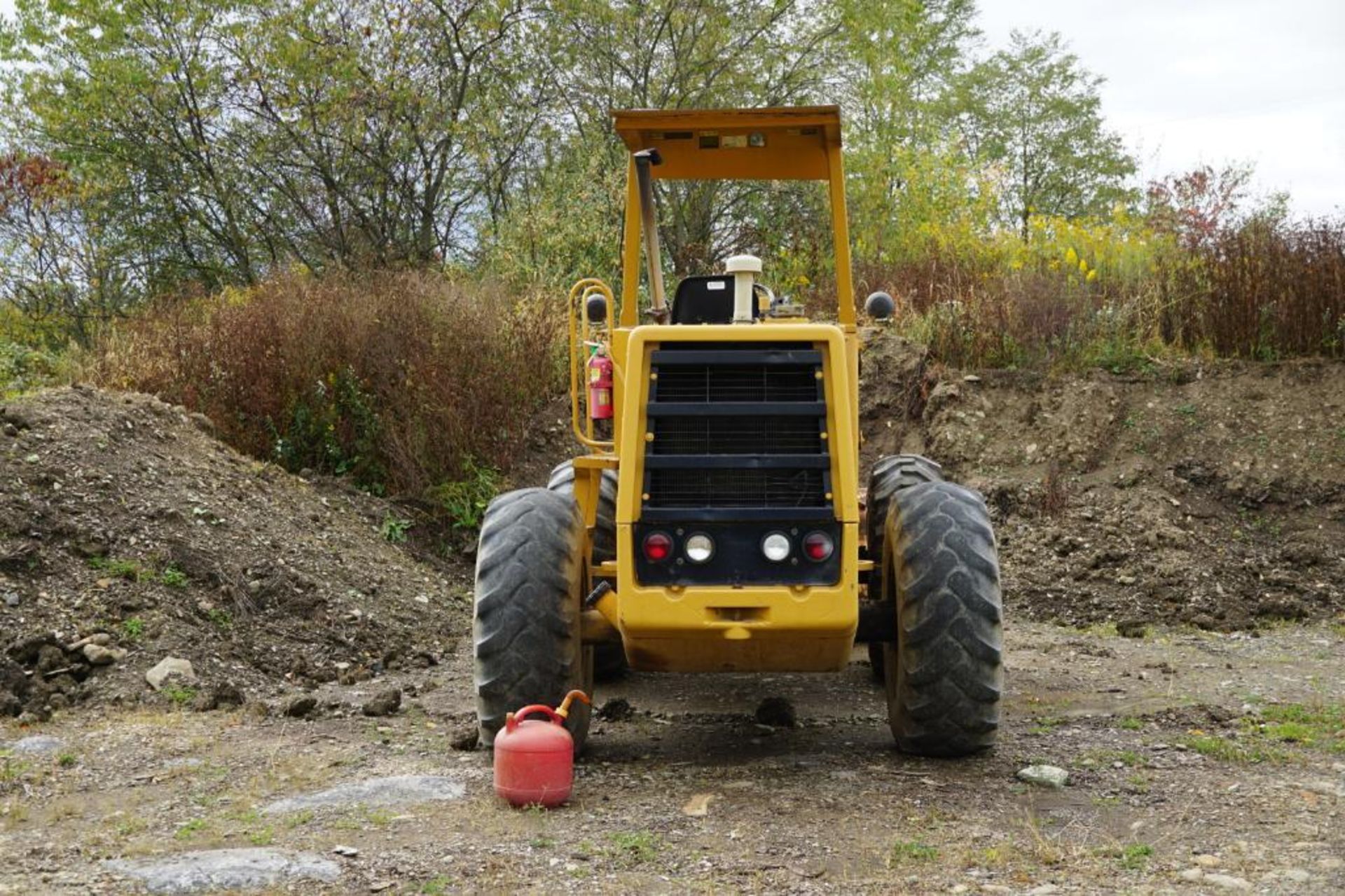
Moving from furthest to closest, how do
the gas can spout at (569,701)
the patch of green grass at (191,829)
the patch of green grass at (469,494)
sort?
the patch of green grass at (469,494)
the gas can spout at (569,701)
the patch of green grass at (191,829)

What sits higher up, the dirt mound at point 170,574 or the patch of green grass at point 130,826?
the dirt mound at point 170,574

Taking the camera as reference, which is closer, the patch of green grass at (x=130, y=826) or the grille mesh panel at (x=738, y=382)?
the patch of green grass at (x=130, y=826)

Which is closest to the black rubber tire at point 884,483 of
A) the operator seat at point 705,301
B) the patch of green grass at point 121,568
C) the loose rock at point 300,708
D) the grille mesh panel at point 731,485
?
the operator seat at point 705,301

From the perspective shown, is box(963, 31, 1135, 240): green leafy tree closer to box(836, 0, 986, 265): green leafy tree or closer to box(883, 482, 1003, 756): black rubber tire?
box(836, 0, 986, 265): green leafy tree

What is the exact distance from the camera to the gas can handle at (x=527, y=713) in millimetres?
5469

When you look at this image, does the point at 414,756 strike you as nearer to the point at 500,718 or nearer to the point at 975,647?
the point at 500,718

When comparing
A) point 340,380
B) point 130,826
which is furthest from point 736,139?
point 340,380

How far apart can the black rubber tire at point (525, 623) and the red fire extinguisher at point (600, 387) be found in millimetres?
819

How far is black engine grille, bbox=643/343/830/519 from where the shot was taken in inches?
227

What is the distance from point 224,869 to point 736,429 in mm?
2508

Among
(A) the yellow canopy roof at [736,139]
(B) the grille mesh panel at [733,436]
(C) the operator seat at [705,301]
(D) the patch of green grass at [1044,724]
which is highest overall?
(A) the yellow canopy roof at [736,139]

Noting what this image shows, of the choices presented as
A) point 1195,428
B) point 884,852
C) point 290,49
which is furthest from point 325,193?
point 884,852

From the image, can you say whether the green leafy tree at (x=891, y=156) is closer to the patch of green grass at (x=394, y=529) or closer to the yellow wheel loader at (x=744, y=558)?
the patch of green grass at (x=394, y=529)

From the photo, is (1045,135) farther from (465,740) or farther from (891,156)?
(465,740)
